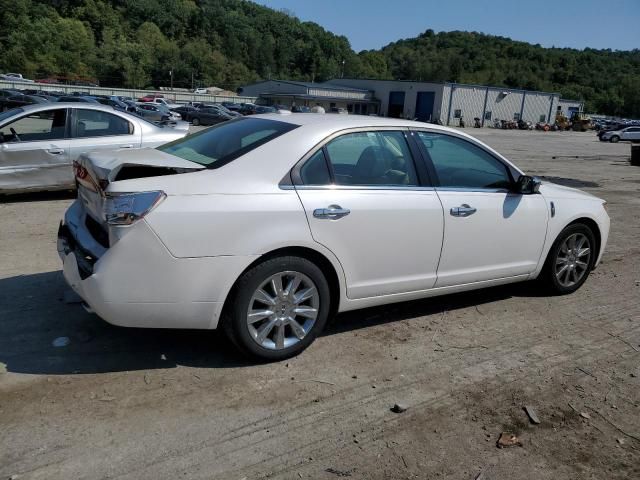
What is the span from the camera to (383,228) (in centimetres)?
396

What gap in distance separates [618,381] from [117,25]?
538 feet

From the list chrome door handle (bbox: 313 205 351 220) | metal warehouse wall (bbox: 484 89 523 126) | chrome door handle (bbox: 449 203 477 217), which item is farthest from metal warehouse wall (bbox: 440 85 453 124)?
chrome door handle (bbox: 313 205 351 220)

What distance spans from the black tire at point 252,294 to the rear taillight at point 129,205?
2.30 feet

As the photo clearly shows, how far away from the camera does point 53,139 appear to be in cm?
827

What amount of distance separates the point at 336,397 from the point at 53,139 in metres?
6.74

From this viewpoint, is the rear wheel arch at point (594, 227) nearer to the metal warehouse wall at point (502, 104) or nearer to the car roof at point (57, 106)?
the car roof at point (57, 106)

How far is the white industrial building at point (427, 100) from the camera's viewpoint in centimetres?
7238

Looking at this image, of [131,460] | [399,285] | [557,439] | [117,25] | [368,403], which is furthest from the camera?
[117,25]

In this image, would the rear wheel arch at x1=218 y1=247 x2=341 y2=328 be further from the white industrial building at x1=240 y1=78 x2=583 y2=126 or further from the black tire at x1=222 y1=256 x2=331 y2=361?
the white industrial building at x1=240 y1=78 x2=583 y2=126

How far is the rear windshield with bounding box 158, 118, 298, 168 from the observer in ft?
12.4

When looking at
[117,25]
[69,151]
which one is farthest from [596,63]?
[69,151]

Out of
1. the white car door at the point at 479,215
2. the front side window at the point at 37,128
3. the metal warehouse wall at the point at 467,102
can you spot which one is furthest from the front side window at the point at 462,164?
the metal warehouse wall at the point at 467,102

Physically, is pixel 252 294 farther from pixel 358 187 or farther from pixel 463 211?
pixel 463 211

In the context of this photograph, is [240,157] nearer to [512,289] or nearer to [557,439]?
[557,439]
